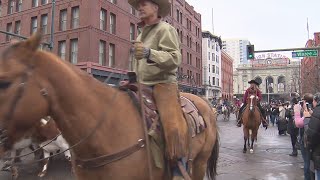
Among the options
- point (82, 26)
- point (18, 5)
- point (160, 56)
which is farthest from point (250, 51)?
point (18, 5)

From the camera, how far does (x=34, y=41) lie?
2639mm

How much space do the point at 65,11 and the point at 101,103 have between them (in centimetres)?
3325

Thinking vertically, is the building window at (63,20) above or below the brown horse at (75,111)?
above

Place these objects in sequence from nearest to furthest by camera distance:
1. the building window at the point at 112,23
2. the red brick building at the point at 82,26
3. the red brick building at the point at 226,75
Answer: the red brick building at the point at 82,26, the building window at the point at 112,23, the red brick building at the point at 226,75

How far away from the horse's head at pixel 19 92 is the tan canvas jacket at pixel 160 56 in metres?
1.06

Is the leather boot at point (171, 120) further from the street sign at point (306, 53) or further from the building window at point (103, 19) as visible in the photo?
the building window at point (103, 19)

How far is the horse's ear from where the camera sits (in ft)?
8.61

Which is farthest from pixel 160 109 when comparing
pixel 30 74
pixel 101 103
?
pixel 30 74

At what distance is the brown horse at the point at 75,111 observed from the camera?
261 cm

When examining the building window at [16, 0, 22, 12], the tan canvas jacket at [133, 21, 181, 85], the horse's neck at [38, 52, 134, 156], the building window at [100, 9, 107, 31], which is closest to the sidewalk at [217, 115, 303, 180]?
the tan canvas jacket at [133, 21, 181, 85]

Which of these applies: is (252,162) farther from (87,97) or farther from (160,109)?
(87,97)

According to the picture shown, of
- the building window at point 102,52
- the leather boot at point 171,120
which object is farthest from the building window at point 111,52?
the leather boot at point 171,120

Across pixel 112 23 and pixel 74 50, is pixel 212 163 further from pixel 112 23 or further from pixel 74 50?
pixel 112 23

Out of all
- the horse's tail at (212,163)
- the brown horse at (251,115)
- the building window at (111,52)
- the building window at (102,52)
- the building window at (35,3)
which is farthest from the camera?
the building window at (35,3)
